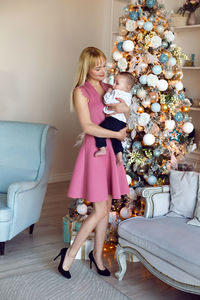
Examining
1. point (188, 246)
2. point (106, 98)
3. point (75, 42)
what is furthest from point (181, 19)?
point (188, 246)

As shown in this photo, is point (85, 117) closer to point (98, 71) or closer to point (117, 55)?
point (98, 71)

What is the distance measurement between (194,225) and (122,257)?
0.57 meters

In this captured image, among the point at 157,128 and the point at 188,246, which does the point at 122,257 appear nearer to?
the point at 188,246

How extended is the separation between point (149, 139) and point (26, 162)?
3.61 feet

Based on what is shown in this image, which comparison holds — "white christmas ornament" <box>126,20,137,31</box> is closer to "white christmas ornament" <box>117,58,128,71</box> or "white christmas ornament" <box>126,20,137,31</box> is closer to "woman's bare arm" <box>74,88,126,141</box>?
"white christmas ornament" <box>117,58,128,71</box>

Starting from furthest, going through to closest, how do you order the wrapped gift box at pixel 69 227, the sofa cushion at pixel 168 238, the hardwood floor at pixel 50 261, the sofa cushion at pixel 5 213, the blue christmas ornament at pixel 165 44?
the wrapped gift box at pixel 69 227, the blue christmas ornament at pixel 165 44, the sofa cushion at pixel 5 213, the hardwood floor at pixel 50 261, the sofa cushion at pixel 168 238

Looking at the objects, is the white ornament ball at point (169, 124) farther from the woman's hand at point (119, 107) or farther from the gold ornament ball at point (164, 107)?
the woman's hand at point (119, 107)

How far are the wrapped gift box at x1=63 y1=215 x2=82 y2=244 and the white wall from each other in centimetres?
228

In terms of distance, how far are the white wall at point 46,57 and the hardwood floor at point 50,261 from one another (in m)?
1.69

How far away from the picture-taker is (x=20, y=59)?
5.41m

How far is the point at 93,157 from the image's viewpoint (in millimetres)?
2764

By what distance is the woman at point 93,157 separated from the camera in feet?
8.91

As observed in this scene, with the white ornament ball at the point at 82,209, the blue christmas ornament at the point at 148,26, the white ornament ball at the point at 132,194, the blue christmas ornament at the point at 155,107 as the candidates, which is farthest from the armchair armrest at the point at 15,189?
the blue christmas ornament at the point at 148,26

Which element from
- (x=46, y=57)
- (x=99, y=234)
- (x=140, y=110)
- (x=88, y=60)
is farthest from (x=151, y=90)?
(x=46, y=57)
